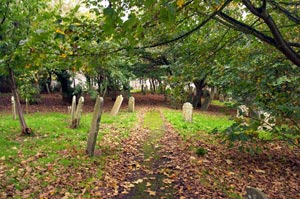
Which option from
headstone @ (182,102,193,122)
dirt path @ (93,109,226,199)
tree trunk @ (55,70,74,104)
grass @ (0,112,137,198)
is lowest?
dirt path @ (93,109,226,199)

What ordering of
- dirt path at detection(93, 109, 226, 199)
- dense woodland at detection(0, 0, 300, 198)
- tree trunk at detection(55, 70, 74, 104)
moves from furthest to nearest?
tree trunk at detection(55, 70, 74, 104) < dirt path at detection(93, 109, 226, 199) < dense woodland at detection(0, 0, 300, 198)

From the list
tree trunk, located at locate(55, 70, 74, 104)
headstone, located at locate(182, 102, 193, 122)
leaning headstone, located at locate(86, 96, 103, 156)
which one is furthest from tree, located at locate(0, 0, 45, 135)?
tree trunk, located at locate(55, 70, 74, 104)

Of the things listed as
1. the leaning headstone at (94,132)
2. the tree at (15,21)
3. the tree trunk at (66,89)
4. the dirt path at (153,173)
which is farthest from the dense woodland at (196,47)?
the tree trunk at (66,89)

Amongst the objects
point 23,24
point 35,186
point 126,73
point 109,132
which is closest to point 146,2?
point 35,186

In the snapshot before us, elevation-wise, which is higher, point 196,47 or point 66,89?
point 196,47

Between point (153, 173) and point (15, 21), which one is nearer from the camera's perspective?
point (153, 173)

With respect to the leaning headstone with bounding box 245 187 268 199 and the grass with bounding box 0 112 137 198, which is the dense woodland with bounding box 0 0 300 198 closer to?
the grass with bounding box 0 112 137 198

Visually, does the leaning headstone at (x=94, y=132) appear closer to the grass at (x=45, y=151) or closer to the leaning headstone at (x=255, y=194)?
the grass at (x=45, y=151)

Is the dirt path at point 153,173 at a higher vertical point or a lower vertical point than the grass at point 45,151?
lower

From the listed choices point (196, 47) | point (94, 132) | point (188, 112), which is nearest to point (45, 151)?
point (94, 132)

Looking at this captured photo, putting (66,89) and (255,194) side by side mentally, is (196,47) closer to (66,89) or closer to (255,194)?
(255,194)

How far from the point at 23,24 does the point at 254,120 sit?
7.02m

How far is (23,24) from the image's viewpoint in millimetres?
7820

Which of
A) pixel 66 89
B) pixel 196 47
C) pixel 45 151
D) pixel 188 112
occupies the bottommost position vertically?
pixel 45 151
